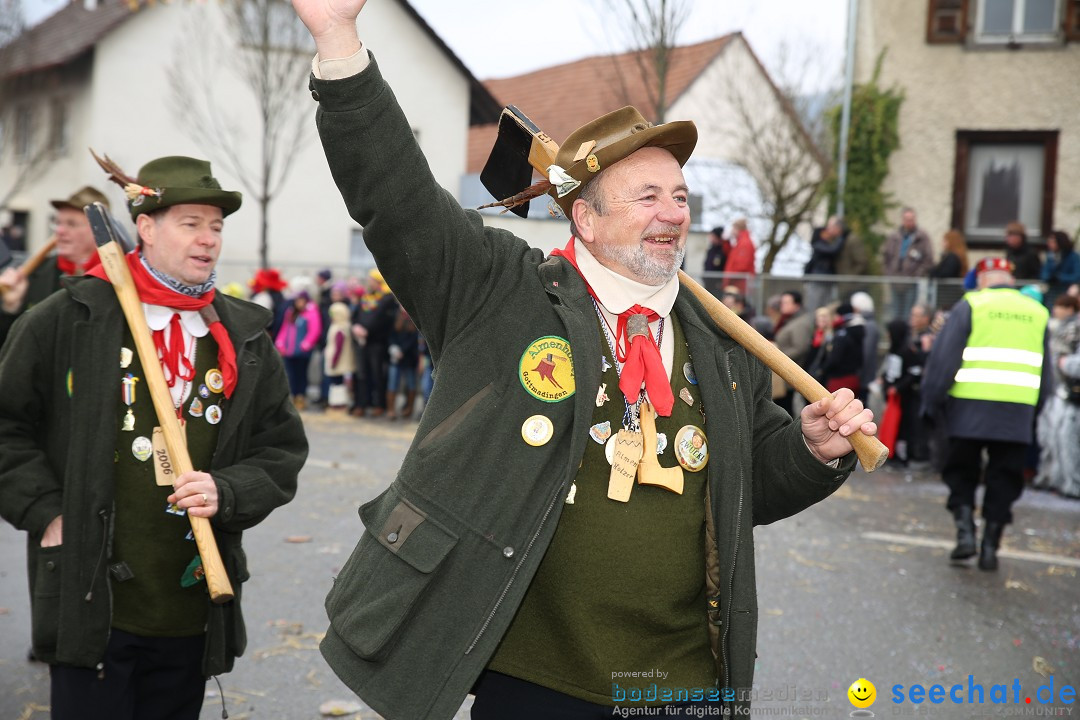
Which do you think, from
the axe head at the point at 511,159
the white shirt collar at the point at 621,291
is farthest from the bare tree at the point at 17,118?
the white shirt collar at the point at 621,291

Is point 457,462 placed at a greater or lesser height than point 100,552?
greater

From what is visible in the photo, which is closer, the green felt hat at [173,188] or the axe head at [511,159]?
the axe head at [511,159]

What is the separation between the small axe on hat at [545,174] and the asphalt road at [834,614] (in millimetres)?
2475

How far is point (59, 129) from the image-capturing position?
2788 centimetres

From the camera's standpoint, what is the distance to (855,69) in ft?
66.2

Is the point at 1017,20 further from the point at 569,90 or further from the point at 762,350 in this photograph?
the point at 762,350

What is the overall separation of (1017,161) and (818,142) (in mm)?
4012

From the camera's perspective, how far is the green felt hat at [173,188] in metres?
3.72

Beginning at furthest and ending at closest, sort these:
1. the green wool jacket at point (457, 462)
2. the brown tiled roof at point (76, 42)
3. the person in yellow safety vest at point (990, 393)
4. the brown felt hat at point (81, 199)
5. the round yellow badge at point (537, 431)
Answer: the brown tiled roof at point (76, 42), the person in yellow safety vest at point (990, 393), the brown felt hat at point (81, 199), the round yellow badge at point (537, 431), the green wool jacket at point (457, 462)

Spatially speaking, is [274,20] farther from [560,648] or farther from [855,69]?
[560,648]

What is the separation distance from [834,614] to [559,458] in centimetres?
434

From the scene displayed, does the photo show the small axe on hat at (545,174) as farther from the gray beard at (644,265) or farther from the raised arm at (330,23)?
the raised arm at (330,23)

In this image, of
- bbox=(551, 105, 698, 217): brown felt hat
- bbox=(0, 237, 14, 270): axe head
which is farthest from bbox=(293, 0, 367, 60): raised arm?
bbox=(0, 237, 14, 270): axe head

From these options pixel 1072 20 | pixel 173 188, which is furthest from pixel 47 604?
pixel 1072 20
